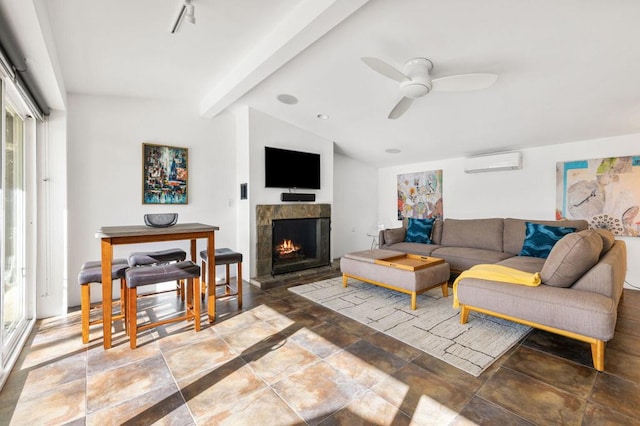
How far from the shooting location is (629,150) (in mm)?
3816

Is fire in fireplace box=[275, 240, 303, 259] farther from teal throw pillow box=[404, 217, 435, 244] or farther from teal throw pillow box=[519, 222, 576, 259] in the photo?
teal throw pillow box=[519, 222, 576, 259]

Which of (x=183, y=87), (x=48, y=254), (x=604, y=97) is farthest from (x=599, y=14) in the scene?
(x=48, y=254)

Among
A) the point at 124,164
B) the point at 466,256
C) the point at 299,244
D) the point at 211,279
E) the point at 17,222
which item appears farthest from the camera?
the point at 299,244

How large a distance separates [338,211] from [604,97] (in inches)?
166

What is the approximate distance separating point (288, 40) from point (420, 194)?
14.4 feet

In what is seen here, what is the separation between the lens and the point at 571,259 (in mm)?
2342

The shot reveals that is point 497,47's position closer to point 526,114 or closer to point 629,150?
point 526,114

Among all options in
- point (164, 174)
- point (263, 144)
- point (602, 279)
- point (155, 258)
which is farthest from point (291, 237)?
point (602, 279)

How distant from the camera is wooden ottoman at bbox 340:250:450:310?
329 centimetres

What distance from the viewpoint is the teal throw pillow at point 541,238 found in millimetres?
3812

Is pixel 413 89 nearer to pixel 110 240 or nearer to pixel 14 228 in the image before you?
Answer: pixel 110 240

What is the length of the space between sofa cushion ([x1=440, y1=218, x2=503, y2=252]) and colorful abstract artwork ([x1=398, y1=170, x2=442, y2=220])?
0.70 metres

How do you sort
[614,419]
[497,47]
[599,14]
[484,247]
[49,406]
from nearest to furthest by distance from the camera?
[614,419] → [49,406] → [599,14] → [497,47] → [484,247]

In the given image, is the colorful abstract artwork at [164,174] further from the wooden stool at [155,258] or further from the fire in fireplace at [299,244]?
the fire in fireplace at [299,244]
